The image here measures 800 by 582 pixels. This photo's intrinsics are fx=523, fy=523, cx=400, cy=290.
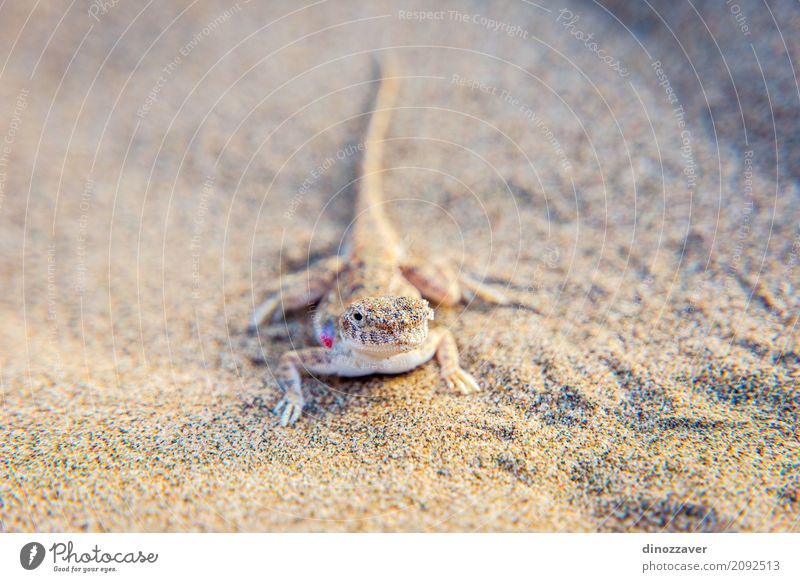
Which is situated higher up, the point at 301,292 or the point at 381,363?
the point at 301,292

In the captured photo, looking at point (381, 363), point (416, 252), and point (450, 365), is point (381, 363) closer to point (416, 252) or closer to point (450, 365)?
point (450, 365)

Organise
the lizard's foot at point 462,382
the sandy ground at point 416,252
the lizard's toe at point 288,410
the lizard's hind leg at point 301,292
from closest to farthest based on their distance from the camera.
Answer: the sandy ground at point 416,252
the lizard's toe at point 288,410
the lizard's foot at point 462,382
the lizard's hind leg at point 301,292

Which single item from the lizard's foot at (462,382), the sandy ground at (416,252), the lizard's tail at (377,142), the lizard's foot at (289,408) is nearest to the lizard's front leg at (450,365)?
the lizard's foot at (462,382)

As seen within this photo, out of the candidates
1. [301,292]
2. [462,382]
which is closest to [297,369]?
[301,292]

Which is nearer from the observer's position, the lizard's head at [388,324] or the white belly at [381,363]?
the lizard's head at [388,324]

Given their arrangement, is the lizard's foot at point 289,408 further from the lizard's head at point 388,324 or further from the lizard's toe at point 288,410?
the lizard's head at point 388,324

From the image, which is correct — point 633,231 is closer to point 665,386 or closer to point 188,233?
point 665,386

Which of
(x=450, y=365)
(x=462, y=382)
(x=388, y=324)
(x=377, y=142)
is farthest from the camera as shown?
(x=377, y=142)
